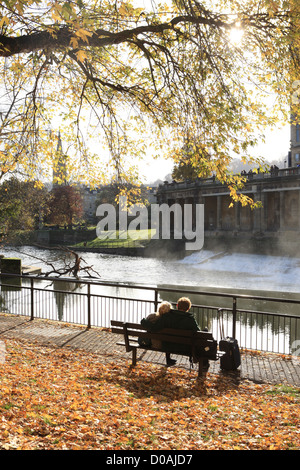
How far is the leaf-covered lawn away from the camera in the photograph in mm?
4336

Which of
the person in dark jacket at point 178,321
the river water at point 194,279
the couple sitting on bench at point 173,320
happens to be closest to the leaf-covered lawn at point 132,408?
the person in dark jacket at point 178,321

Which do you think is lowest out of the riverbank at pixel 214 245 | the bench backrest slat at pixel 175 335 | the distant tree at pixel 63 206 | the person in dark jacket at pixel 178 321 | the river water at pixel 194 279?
the river water at pixel 194 279

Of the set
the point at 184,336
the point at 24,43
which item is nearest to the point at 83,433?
the point at 184,336

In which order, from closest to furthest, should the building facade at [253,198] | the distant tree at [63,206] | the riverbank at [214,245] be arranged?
1. the riverbank at [214,245]
2. the building facade at [253,198]
3. the distant tree at [63,206]

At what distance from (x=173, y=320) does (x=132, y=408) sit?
2.06m

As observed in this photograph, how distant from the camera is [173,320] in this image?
7211 mm

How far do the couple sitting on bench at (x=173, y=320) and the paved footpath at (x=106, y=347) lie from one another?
3.03 feet

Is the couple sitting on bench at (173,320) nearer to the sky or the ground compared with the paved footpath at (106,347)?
nearer to the sky

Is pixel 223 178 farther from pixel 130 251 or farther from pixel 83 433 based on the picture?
pixel 130 251

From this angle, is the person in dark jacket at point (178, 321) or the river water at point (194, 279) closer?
the person in dark jacket at point (178, 321)

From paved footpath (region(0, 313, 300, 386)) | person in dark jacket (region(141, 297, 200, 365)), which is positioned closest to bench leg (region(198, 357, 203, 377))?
person in dark jacket (region(141, 297, 200, 365))

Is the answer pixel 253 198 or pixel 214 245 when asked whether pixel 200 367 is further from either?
pixel 253 198

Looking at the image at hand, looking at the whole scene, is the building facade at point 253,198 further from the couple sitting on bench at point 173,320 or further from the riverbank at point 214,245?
the couple sitting on bench at point 173,320

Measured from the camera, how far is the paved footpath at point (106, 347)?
7.32 m
